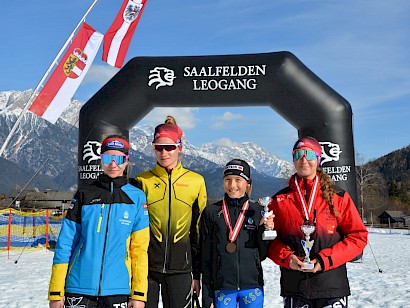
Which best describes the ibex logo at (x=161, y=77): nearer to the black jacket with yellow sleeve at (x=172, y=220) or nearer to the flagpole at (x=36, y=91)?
the flagpole at (x=36, y=91)

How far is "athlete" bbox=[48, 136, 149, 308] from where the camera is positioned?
2.66 m

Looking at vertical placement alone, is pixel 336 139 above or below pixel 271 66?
below

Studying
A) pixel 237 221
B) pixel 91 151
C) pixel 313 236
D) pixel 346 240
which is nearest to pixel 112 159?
pixel 237 221

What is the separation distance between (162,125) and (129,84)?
6112 mm

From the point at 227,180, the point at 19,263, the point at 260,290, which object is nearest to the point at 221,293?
the point at 260,290

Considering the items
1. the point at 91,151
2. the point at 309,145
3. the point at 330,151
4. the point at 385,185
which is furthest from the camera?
the point at 385,185

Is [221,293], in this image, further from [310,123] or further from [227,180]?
[310,123]

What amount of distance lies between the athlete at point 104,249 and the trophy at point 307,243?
1.03m

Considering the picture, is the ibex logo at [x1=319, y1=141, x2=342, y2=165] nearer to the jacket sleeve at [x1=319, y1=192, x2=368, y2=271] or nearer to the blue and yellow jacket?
the jacket sleeve at [x1=319, y1=192, x2=368, y2=271]

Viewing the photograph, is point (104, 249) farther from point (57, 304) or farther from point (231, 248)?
point (231, 248)

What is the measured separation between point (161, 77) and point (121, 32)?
1.25 m

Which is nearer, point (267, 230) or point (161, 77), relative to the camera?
point (267, 230)

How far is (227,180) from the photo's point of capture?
3225mm

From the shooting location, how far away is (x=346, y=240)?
2732 mm
